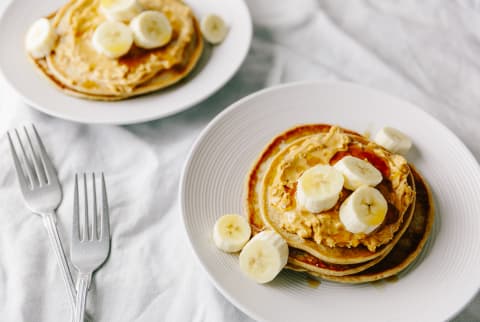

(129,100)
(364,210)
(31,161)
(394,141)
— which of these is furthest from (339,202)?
(31,161)

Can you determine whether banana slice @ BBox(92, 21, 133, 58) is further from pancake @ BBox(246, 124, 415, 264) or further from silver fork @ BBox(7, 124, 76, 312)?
pancake @ BBox(246, 124, 415, 264)

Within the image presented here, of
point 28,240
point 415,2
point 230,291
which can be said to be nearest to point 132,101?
point 28,240

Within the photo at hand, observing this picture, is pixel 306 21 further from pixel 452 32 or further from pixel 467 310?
pixel 467 310

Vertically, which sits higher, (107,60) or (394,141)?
(107,60)

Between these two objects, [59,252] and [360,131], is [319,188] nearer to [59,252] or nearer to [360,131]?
[360,131]

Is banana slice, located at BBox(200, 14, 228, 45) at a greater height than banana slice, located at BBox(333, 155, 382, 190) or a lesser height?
greater

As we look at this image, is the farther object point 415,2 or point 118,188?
point 415,2

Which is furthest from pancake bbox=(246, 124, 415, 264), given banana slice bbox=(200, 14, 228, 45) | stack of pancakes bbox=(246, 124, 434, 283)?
banana slice bbox=(200, 14, 228, 45)
